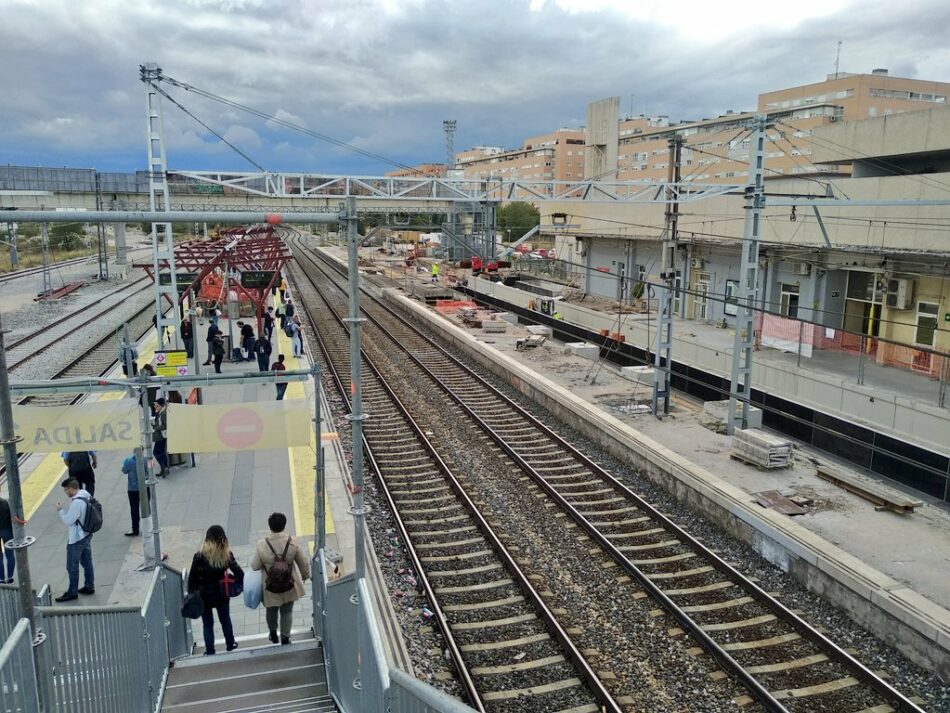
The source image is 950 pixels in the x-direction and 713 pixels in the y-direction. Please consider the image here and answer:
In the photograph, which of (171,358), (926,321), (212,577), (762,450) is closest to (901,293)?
(926,321)

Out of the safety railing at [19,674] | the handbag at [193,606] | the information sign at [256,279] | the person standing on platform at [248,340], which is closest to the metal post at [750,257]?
the handbag at [193,606]

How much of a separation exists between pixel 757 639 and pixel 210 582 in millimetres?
5753

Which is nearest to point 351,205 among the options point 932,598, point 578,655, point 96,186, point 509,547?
point 578,655

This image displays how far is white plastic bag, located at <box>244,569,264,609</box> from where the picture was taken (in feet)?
21.5

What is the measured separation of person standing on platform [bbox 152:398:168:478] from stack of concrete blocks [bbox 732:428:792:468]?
31.1 ft

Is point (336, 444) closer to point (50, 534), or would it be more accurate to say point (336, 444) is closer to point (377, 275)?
point (50, 534)

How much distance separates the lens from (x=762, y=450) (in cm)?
1255

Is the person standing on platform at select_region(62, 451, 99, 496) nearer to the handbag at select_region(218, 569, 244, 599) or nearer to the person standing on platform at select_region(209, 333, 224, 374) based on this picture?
the handbag at select_region(218, 569, 244, 599)

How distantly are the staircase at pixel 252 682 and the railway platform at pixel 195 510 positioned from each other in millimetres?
1136

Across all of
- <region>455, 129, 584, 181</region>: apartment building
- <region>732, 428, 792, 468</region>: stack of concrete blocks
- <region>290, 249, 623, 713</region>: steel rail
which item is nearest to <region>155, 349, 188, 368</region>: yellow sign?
<region>290, 249, 623, 713</region>: steel rail

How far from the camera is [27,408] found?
6203 millimetres

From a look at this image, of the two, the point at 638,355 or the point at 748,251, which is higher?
the point at 748,251

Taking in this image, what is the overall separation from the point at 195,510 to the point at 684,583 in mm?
6651

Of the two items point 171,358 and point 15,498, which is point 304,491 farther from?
point 15,498
